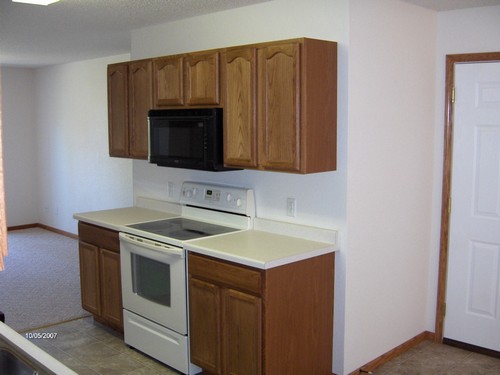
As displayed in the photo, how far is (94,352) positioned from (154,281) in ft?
2.39

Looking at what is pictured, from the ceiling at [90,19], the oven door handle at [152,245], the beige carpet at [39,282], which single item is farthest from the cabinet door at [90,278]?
the ceiling at [90,19]

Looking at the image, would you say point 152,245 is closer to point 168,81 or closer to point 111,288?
point 111,288

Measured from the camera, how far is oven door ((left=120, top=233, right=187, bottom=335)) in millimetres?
3285

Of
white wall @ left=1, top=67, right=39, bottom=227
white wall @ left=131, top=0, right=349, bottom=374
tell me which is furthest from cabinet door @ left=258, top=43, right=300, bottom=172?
white wall @ left=1, top=67, right=39, bottom=227

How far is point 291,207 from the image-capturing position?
11.2 ft

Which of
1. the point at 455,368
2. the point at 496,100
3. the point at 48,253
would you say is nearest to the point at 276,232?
the point at 455,368

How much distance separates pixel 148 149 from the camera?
13.1ft

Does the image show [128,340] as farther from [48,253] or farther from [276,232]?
[48,253]

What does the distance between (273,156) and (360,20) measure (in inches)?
35.6

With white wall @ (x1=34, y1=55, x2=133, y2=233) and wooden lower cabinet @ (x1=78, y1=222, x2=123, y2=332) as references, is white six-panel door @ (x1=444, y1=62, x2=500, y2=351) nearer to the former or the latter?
wooden lower cabinet @ (x1=78, y1=222, x2=123, y2=332)

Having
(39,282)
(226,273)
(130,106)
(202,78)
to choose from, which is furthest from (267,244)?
(39,282)

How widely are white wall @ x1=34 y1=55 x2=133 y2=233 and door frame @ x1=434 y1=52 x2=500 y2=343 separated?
3.56 meters

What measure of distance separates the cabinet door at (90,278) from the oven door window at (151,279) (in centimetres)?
54

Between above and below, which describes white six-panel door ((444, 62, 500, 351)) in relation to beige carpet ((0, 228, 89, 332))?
above
